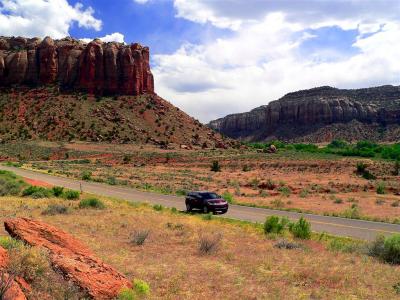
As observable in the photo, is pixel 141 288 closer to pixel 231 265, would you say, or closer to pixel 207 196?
A: pixel 231 265

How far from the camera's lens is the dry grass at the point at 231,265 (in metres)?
10.5

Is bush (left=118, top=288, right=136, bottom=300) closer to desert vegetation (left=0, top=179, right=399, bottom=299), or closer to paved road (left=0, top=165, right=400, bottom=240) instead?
desert vegetation (left=0, top=179, right=399, bottom=299)

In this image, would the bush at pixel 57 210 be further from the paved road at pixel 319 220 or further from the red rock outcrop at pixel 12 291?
the red rock outcrop at pixel 12 291

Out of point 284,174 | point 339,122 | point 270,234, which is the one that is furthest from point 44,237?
point 339,122

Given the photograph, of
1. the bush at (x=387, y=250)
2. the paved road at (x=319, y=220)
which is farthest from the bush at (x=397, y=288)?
the paved road at (x=319, y=220)

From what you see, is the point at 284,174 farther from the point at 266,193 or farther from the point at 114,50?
the point at 114,50

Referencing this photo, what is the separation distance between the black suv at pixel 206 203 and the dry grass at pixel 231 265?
735 cm

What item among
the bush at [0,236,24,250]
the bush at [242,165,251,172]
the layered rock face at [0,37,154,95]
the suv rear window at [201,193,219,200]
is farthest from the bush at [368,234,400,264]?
the layered rock face at [0,37,154,95]

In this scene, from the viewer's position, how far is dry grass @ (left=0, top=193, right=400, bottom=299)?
34.6 feet

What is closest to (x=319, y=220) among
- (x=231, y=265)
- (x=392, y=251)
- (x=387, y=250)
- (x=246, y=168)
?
(x=387, y=250)

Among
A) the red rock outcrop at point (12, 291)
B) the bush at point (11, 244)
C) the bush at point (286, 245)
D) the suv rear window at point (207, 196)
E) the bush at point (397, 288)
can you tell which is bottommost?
the bush at point (286, 245)

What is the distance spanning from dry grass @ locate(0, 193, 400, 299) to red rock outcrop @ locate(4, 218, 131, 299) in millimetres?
1188

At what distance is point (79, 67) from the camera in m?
116

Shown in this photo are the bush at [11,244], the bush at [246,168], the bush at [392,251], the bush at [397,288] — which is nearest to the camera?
the bush at [11,244]
